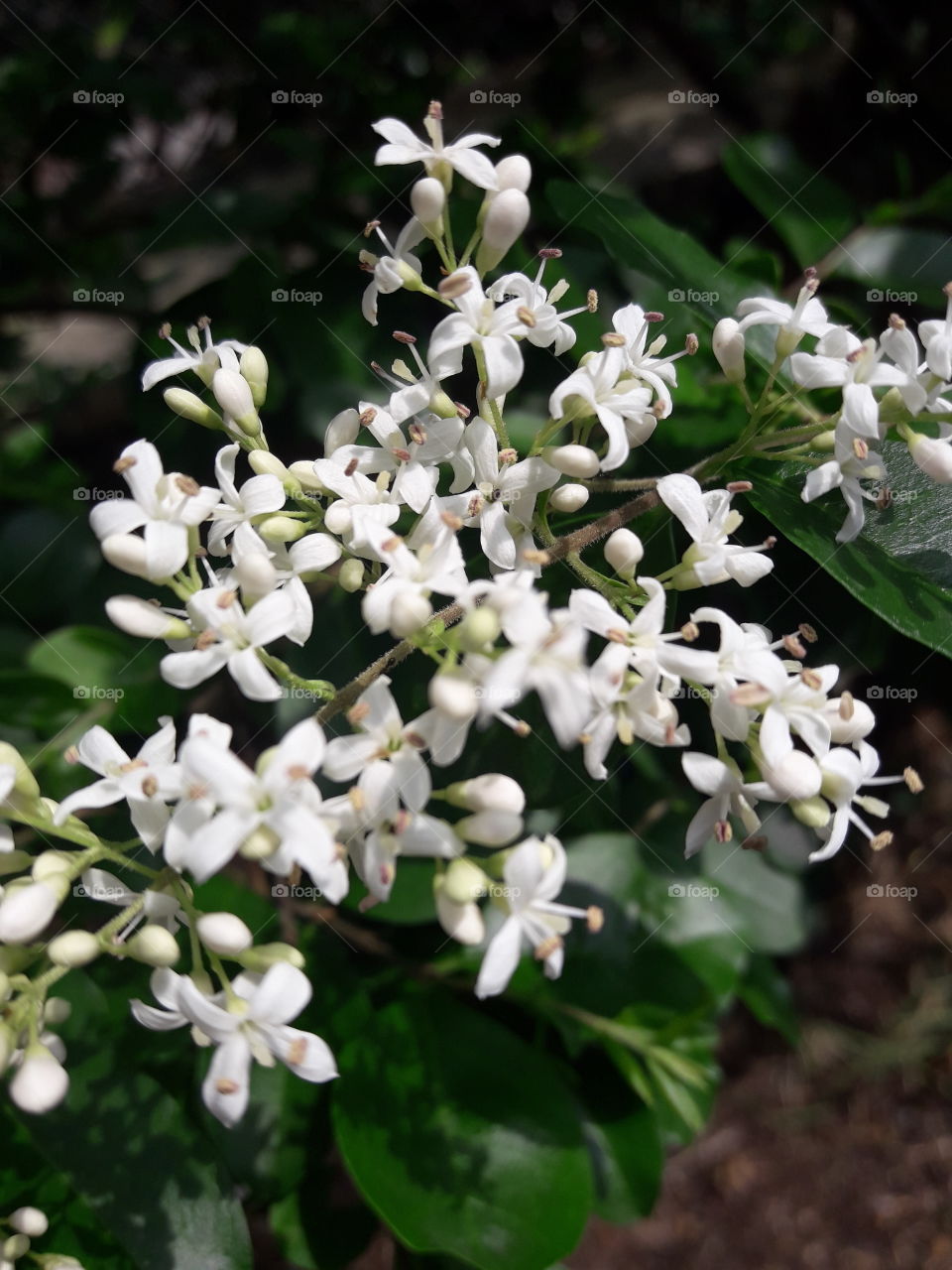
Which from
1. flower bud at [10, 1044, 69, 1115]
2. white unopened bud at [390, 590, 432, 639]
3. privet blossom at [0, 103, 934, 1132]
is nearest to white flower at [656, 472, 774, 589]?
privet blossom at [0, 103, 934, 1132]

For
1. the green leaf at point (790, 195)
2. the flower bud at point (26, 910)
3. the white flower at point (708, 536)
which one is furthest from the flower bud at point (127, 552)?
the green leaf at point (790, 195)

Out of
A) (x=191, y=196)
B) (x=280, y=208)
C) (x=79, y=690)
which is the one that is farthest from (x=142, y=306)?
(x=79, y=690)

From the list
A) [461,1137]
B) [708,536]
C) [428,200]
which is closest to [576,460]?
[708,536]

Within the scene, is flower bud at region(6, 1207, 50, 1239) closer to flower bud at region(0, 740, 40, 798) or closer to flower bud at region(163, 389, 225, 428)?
flower bud at region(0, 740, 40, 798)

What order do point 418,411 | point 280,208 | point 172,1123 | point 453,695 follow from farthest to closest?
point 280,208 → point 172,1123 → point 418,411 → point 453,695

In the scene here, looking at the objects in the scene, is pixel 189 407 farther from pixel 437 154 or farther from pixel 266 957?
pixel 266 957

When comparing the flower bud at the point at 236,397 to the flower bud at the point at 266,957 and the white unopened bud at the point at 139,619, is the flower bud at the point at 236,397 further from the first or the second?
the flower bud at the point at 266,957

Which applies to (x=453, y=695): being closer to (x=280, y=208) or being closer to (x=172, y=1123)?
(x=172, y=1123)
